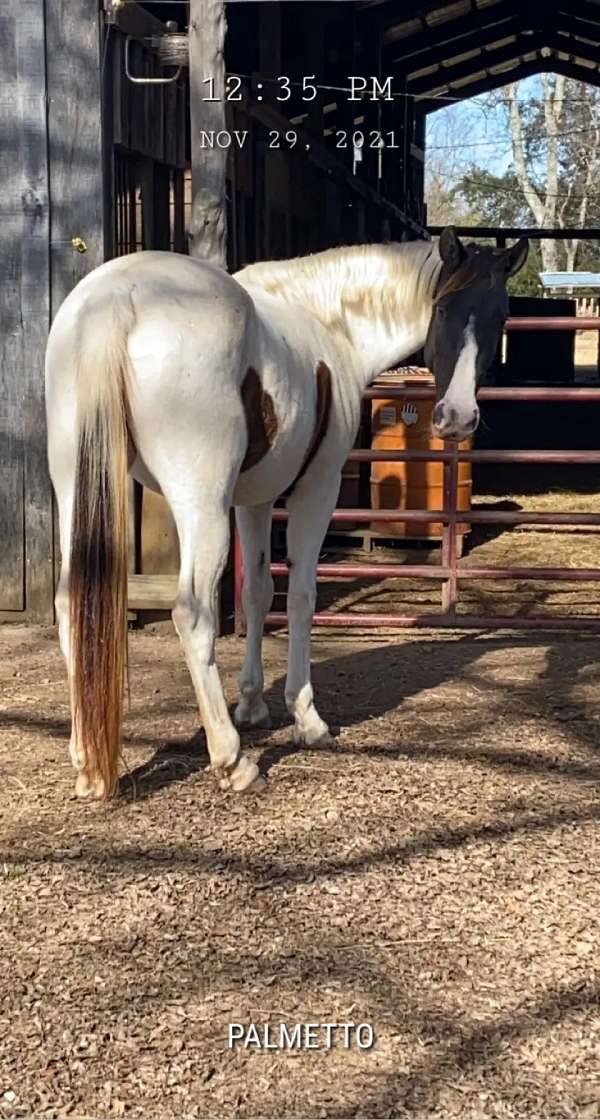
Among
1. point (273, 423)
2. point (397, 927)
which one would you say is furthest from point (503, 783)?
point (273, 423)

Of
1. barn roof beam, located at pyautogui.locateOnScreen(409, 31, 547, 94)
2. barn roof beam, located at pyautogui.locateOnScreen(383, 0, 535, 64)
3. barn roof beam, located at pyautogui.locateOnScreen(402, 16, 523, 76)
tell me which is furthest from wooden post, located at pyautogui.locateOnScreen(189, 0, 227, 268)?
barn roof beam, located at pyautogui.locateOnScreen(409, 31, 547, 94)

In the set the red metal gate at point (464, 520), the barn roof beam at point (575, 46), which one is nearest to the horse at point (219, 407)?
the red metal gate at point (464, 520)

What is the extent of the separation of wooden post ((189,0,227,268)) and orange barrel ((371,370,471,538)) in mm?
2127

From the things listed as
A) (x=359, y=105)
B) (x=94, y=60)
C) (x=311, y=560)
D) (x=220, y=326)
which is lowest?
(x=311, y=560)

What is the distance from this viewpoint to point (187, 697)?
16.7 ft

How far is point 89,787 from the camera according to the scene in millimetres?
3777

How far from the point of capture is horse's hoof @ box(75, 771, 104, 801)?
3730 millimetres

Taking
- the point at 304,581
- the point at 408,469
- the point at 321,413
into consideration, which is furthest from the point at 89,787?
the point at 408,469

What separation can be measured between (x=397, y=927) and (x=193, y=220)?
144 inches

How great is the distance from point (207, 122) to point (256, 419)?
Result: 2441 mm

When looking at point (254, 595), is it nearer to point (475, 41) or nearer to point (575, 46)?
point (475, 41)

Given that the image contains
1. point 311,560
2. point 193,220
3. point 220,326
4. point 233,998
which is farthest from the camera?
point 193,220

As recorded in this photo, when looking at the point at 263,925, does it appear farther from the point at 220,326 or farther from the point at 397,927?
the point at 220,326

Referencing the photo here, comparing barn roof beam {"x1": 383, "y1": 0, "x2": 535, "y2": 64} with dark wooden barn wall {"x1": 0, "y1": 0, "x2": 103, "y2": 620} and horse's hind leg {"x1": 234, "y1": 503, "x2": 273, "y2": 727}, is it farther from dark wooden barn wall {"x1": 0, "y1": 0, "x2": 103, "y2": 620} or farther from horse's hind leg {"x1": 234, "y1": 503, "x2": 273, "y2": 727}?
horse's hind leg {"x1": 234, "y1": 503, "x2": 273, "y2": 727}
